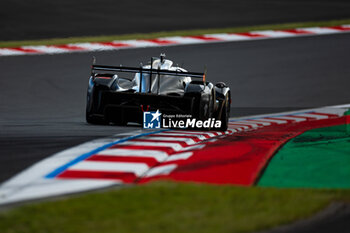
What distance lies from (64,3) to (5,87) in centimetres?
928

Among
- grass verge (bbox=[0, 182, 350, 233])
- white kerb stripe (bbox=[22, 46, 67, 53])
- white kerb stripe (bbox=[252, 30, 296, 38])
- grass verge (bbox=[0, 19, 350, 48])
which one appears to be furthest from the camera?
white kerb stripe (bbox=[252, 30, 296, 38])

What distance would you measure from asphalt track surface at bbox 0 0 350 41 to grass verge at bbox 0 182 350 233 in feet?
45.6

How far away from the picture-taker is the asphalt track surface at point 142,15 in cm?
2078

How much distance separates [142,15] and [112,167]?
15.2 meters

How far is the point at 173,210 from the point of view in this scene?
20.4ft

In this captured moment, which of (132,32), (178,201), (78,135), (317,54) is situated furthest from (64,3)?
(178,201)

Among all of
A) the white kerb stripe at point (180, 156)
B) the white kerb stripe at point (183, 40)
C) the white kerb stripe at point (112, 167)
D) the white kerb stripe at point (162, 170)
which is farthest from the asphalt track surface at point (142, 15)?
the white kerb stripe at point (162, 170)

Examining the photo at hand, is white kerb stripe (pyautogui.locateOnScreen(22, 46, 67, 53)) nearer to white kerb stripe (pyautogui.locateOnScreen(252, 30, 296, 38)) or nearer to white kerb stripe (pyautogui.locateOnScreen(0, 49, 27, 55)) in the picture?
white kerb stripe (pyautogui.locateOnScreen(0, 49, 27, 55))

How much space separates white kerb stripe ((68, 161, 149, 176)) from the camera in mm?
7941

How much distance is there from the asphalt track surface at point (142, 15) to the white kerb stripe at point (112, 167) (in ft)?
39.9

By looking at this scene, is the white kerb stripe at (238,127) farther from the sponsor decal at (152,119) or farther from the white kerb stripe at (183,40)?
the white kerb stripe at (183,40)

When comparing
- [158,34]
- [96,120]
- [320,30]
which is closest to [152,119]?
[96,120]

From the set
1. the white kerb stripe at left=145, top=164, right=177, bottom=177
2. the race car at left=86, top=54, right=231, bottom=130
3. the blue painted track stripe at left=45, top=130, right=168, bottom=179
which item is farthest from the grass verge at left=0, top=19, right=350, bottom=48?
the white kerb stripe at left=145, top=164, right=177, bottom=177

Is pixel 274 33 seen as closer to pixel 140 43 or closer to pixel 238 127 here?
pixel 140 43
